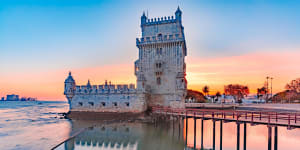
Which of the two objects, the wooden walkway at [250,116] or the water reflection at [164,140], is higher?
the wooden walkway at [250,116]

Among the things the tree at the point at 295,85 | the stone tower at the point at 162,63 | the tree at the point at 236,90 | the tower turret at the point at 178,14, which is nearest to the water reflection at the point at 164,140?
the stone tower at the point at 162,63

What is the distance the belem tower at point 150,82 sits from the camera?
33.6 m

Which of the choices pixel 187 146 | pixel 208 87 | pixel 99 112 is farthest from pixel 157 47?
pixel 208 87

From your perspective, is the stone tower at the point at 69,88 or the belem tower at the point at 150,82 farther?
the stone tower at the point at 69,88

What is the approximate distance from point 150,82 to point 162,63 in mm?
3960

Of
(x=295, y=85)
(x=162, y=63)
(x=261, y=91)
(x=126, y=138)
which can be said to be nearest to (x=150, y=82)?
(x=162, y=63)

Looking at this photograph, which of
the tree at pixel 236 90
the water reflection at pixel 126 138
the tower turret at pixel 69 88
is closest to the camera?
the water reflection at pixel 126 138

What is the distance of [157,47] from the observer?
119 feet

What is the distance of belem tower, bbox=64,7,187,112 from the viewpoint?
33562 mm

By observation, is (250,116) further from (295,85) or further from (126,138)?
(295,85)

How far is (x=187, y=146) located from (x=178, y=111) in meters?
5.12

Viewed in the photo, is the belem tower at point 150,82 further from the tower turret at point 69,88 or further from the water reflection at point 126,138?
the water reflection at point 126,138

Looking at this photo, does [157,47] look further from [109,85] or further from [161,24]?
[109,85]

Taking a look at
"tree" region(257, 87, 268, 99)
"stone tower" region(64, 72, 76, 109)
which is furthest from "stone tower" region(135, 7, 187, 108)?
"tree" region(257, 87, 268, 99)
